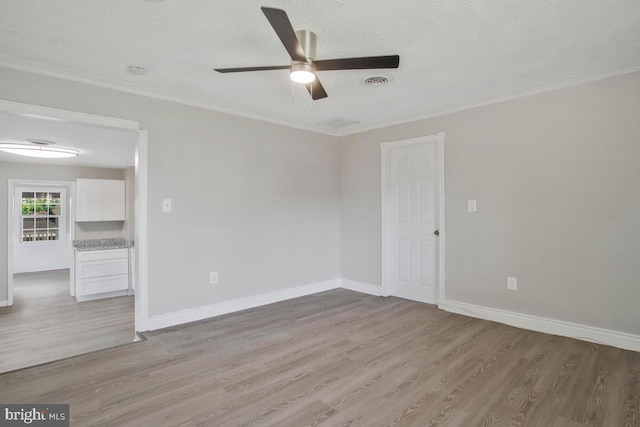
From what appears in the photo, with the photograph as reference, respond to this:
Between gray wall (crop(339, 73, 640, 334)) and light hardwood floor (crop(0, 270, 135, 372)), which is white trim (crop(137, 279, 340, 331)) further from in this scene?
gray wall (crop(339, 73, 640, 334))

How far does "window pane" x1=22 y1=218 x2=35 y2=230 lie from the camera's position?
301 inches

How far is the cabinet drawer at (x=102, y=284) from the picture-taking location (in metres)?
5.29

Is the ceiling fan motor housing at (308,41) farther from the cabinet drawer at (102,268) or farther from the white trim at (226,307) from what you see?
the cabinet drawer at (102,268)

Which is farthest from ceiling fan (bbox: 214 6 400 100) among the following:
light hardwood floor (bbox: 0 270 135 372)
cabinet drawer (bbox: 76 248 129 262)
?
cabinet drawer (bbox: 76 248 129 262)

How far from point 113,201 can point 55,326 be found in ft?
9.90

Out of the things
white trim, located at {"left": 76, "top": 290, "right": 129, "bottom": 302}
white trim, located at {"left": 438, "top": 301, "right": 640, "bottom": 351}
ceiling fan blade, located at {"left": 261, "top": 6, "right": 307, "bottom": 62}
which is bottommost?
white trim, located at {"left": 76, "top": 290, "right": 129, "bottom": 302}

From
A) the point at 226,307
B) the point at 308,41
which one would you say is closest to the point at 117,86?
the point at 308,41

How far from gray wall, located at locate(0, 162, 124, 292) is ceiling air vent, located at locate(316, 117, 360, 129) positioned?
502cm

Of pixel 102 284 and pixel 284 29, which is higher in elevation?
pixel 284 29

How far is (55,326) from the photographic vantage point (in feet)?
13.6

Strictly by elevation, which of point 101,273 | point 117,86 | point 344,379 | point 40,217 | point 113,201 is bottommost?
point 344,379

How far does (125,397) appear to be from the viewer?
6.93 feet

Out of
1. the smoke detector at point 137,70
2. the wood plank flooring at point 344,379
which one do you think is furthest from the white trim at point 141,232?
the smoke detector at point 137,70

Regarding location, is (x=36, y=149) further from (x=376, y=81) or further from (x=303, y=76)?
(x=376, y=81)
